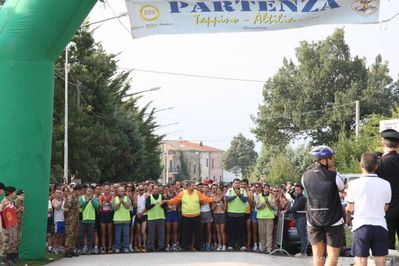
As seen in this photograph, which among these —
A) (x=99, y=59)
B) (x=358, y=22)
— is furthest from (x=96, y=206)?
(x=99, y=59)

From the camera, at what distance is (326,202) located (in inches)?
384

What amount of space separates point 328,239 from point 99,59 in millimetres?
30650

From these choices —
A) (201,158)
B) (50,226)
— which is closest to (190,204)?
(50,226)

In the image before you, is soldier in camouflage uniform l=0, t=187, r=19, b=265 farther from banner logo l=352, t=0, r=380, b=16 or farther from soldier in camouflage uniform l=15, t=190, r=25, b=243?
banner logo l=352, t=0, r=380, b=16

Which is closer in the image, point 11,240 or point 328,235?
point 328,235

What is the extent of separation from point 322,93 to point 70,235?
50875 mm

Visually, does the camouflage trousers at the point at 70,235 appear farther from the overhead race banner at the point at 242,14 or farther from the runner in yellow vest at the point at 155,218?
the overhead race banner at the point at 242,14

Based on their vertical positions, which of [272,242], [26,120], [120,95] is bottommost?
[272,242]

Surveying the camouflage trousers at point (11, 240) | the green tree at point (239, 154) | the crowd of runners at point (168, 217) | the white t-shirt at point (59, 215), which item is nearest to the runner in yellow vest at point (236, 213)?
the crowd of runners at point (168, 217)

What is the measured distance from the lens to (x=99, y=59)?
39.4 m

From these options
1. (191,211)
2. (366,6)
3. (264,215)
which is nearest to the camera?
(366,6)

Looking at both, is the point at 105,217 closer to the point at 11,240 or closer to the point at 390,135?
the point at 11,240

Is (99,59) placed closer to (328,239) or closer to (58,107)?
(58,107)

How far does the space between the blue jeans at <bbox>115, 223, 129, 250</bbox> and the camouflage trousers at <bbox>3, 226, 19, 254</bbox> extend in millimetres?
4163
